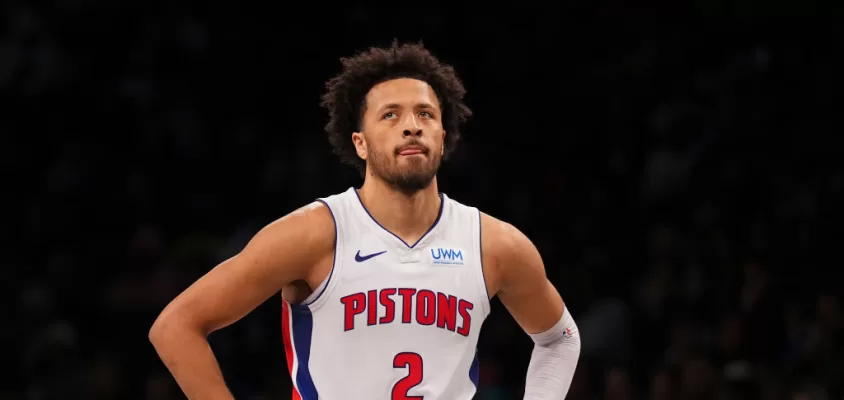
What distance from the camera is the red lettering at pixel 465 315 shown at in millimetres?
3564

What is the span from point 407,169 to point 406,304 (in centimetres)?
40

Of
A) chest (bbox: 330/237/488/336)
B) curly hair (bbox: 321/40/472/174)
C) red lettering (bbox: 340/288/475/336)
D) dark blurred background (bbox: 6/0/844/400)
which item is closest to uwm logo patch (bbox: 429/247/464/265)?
chest (bbox: 330/237/488/336)

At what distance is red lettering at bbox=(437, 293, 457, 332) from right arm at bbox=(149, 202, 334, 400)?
1.20 feet

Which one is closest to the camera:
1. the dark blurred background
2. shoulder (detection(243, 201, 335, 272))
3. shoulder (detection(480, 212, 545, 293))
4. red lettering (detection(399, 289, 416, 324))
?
shoulder (detection(243, 201, 335, 272))

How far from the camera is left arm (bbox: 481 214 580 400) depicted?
3.70 m

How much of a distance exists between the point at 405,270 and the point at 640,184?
14.4 feet

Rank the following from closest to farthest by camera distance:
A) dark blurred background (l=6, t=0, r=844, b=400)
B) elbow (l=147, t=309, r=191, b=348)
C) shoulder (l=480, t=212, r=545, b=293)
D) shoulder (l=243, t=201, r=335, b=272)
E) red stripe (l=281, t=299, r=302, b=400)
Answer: elbow (l=147, t=309, r=191, b=348) → shoulder (l=243, t=201, r=335, b=272) → red stripe (l=281, t=299, r=302, b=400) → shoulder (l=480, t=212, r=545, b=293) → dark blurred background (l=6, t=0, r=844, b=400)

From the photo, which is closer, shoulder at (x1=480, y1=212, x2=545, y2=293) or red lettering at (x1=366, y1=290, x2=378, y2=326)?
red lettering at (x1=366, y1=290, x2=378, y2=326)

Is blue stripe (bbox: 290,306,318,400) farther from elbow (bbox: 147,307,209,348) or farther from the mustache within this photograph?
the mustache

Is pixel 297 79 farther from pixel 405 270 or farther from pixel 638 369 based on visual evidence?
pixel 405 270

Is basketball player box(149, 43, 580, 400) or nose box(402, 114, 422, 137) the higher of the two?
nose box(402, 114, 422, 137)

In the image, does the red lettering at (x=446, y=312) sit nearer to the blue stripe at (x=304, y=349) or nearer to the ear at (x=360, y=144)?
the blue stripe at (x=304, y=349)

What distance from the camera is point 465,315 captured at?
141 inches

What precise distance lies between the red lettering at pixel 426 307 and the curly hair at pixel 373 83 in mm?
592
